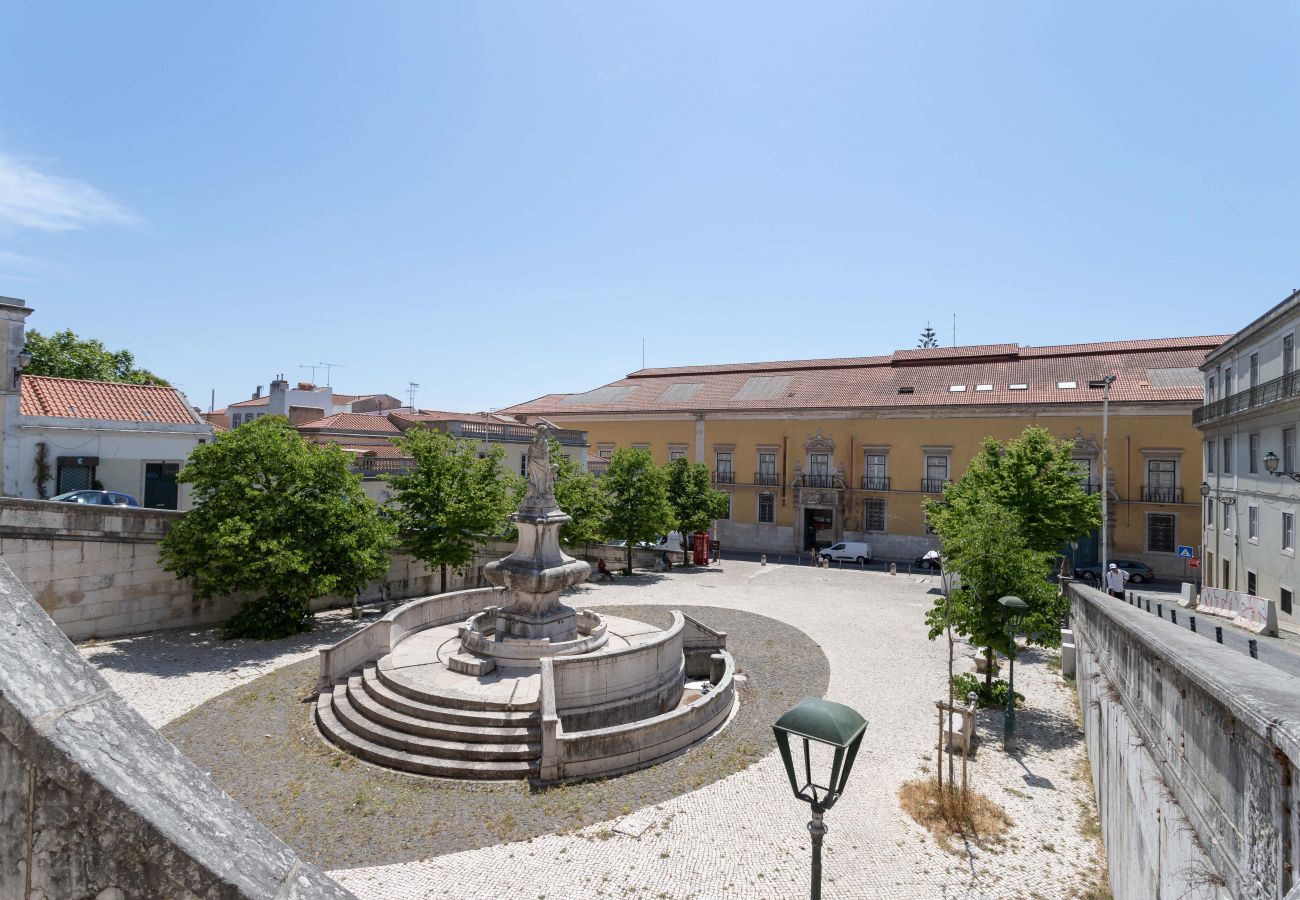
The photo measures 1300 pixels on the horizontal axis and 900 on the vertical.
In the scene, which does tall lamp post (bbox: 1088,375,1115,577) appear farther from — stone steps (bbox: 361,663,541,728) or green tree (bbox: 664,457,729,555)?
stone steps (bbox: 361,663,541,728)

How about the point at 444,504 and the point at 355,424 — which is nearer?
the point at 444,504

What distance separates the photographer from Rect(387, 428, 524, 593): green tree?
20.9m

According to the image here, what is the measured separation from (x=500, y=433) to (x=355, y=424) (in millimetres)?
8208

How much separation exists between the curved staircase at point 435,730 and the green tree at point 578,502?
1375 centimetres

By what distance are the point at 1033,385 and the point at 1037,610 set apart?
89.7ft

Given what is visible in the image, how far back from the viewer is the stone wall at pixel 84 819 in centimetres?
143

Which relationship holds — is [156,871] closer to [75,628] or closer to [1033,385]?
[75,628]

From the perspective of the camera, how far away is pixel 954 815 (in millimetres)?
9188

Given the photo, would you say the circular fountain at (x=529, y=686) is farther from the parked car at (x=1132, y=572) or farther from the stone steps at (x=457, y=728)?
the parked car at (x=1132, y=572)

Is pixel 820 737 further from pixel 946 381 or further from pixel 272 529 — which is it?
pixel 946 381

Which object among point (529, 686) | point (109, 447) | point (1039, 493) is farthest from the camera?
point (109, 447)

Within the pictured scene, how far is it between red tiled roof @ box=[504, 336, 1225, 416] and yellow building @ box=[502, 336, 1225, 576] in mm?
101

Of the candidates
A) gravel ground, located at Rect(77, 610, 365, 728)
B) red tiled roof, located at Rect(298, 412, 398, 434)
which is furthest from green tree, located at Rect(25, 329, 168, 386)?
gravel ground, located at Rect(77, 610, 365, 728)

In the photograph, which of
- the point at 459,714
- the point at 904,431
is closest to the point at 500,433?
the point at 904,431
